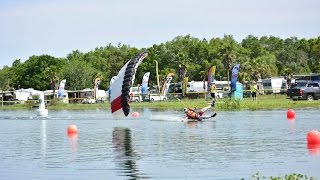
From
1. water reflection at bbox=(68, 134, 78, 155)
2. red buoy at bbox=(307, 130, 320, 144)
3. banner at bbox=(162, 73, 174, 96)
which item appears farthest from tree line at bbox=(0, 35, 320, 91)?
red buoy at bbox=(307, 130, 320, 144)

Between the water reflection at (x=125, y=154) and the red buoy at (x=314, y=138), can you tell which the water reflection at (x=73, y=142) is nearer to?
the water reflection at (x=125, y=154)

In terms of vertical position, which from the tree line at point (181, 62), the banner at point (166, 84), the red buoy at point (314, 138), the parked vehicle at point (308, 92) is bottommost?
the red buoy at point (314, 138)

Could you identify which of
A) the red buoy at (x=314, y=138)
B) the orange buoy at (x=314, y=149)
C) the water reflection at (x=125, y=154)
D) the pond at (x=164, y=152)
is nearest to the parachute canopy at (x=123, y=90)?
the pond at (x=164, y=152)

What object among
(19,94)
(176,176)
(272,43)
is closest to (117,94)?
(176,176)

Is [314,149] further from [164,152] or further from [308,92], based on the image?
[308,92]

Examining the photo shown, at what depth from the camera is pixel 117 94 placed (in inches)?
1783

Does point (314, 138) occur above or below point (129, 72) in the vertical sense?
below

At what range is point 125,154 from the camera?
1089 inches

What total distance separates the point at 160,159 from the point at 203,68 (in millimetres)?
125897

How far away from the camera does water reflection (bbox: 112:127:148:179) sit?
873 inches

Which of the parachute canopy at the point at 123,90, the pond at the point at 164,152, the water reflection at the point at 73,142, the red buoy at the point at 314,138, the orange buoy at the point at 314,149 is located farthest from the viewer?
the parachute canopy at the point at 123,90

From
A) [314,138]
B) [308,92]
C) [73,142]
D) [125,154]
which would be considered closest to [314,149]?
[314,138]

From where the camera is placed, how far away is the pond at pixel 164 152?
72.5 ft

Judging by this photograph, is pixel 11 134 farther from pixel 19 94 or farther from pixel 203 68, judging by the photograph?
pixel 203 68
